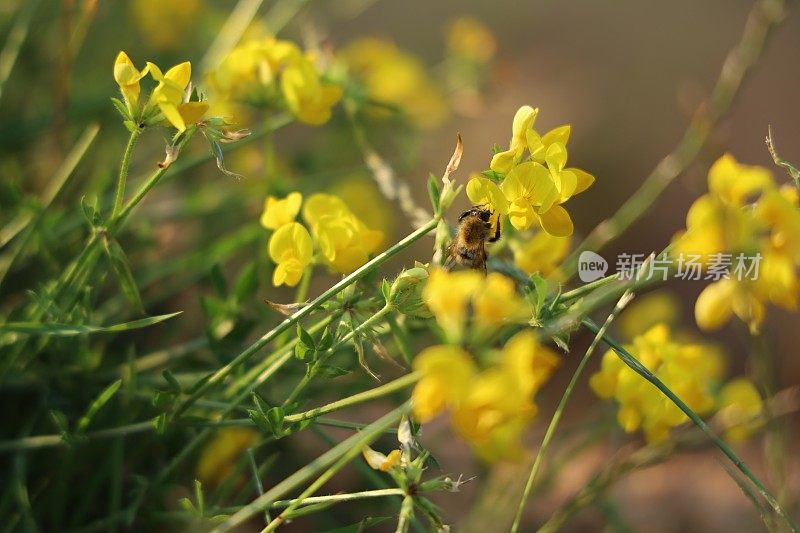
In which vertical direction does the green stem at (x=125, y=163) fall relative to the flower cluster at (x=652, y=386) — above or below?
above

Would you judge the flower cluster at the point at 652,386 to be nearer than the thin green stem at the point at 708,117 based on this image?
Yes

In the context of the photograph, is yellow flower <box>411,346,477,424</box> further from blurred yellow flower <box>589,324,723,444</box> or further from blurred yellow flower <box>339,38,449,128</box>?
blurred yellow flower <box>339,38,449,128</box>

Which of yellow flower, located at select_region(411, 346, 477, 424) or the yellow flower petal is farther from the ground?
the yellow flower petal

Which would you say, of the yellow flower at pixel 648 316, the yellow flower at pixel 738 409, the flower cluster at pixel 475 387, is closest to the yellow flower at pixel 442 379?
the flower cluster at pixel 475 387

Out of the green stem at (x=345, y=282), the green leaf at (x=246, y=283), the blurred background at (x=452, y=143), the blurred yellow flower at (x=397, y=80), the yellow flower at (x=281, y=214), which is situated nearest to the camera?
the green stem at (x=345, y=282)

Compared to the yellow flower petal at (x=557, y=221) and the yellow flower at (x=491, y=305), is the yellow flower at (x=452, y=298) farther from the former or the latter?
the yellow flower petal at (x=557, y=221)

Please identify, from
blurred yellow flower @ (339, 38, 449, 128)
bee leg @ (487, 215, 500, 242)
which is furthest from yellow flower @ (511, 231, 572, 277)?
blurred yellow flower @ (339, 38, 449, 128)
